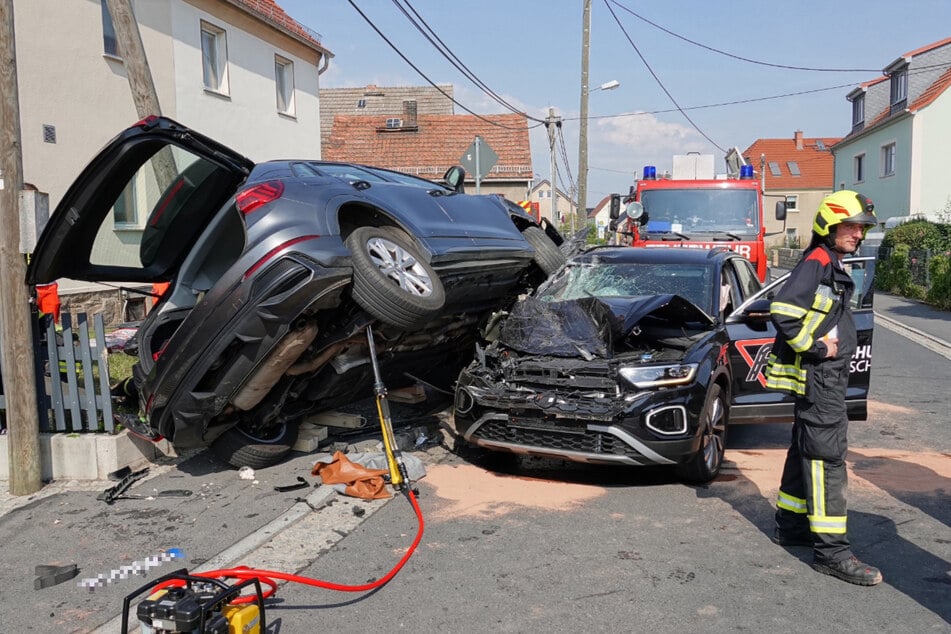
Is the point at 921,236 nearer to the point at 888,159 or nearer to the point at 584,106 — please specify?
the point at 584,106

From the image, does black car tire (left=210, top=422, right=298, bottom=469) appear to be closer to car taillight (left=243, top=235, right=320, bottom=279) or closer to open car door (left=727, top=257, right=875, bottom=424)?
car taillight (left=243, top=235, right=320, bottom=279)

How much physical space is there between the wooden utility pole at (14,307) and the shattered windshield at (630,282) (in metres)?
3.85

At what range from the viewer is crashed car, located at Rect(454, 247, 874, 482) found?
16.6 ft

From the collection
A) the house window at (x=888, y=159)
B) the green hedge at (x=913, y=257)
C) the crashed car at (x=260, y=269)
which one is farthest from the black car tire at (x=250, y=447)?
the house window at (x=888, y=159)

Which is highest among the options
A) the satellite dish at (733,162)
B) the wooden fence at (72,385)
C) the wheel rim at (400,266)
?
the satellite dish at (733,162)

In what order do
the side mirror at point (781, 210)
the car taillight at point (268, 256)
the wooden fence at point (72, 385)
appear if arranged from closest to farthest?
the car taillight at point (268, 256) → the wooden fence at point (72, 385) → the side mirror at point (781, 210)

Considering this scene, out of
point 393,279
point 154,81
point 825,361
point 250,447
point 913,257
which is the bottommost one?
point 250,447

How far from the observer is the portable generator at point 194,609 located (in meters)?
2.79

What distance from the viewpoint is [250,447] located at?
573cm

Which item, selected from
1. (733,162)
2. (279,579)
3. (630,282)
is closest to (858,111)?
(733,162)

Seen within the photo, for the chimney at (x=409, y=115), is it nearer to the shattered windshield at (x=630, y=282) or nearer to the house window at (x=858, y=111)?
the house window at (x=858, y=111)

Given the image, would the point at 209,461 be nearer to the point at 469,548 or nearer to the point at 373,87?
the point at 469,548

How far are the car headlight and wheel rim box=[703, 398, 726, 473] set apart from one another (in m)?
0.33

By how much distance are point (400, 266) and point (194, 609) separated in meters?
2.79
